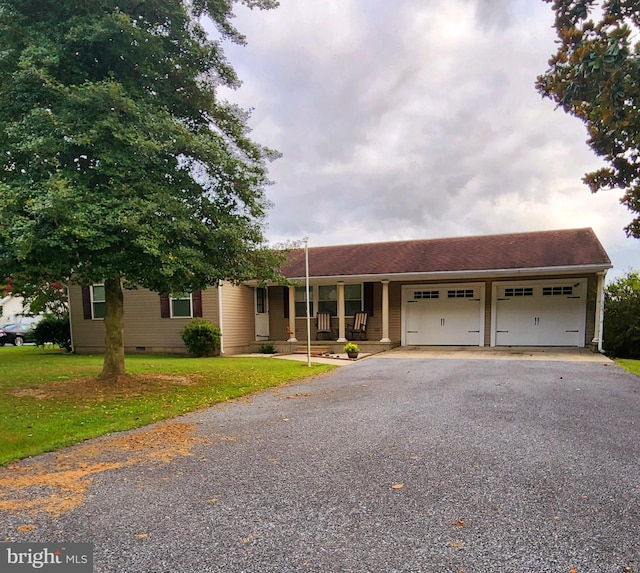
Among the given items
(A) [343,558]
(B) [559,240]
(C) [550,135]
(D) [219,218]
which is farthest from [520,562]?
(B) [559,240]

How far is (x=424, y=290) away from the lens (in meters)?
15.1

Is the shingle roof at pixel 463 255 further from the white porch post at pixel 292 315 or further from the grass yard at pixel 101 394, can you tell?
the grass yard at pixel 101 394

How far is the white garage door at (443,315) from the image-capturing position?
14.5 meters

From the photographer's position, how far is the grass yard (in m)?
4.93

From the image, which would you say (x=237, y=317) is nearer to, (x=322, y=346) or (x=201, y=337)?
(x=201, y=337)

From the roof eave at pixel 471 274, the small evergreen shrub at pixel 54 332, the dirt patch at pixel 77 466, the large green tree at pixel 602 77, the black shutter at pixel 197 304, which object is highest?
the large green tree at pixel 602 77

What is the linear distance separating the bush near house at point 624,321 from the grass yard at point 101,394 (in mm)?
8813

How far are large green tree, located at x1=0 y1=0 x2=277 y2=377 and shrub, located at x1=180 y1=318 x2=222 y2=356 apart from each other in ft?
19.5

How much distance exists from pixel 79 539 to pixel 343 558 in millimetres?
1585

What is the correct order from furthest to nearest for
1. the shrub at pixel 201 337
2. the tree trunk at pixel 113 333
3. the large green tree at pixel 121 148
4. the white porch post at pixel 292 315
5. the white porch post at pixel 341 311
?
the white porch post at pixel 292 315 < the white porch post at pixel 341 311 < the shrub at pixel 201 337 < the tree trunk at pixel 113 333 < the large green tree at pixel 121 148

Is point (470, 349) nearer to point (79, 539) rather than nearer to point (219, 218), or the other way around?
point (219, 218)

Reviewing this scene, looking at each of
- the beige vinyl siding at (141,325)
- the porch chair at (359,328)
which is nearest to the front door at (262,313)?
the beige vinyl siding at (141,325)

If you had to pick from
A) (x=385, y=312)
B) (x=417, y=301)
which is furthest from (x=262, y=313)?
(x=417, y=301)

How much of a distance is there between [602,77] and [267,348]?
1261 centimetres
